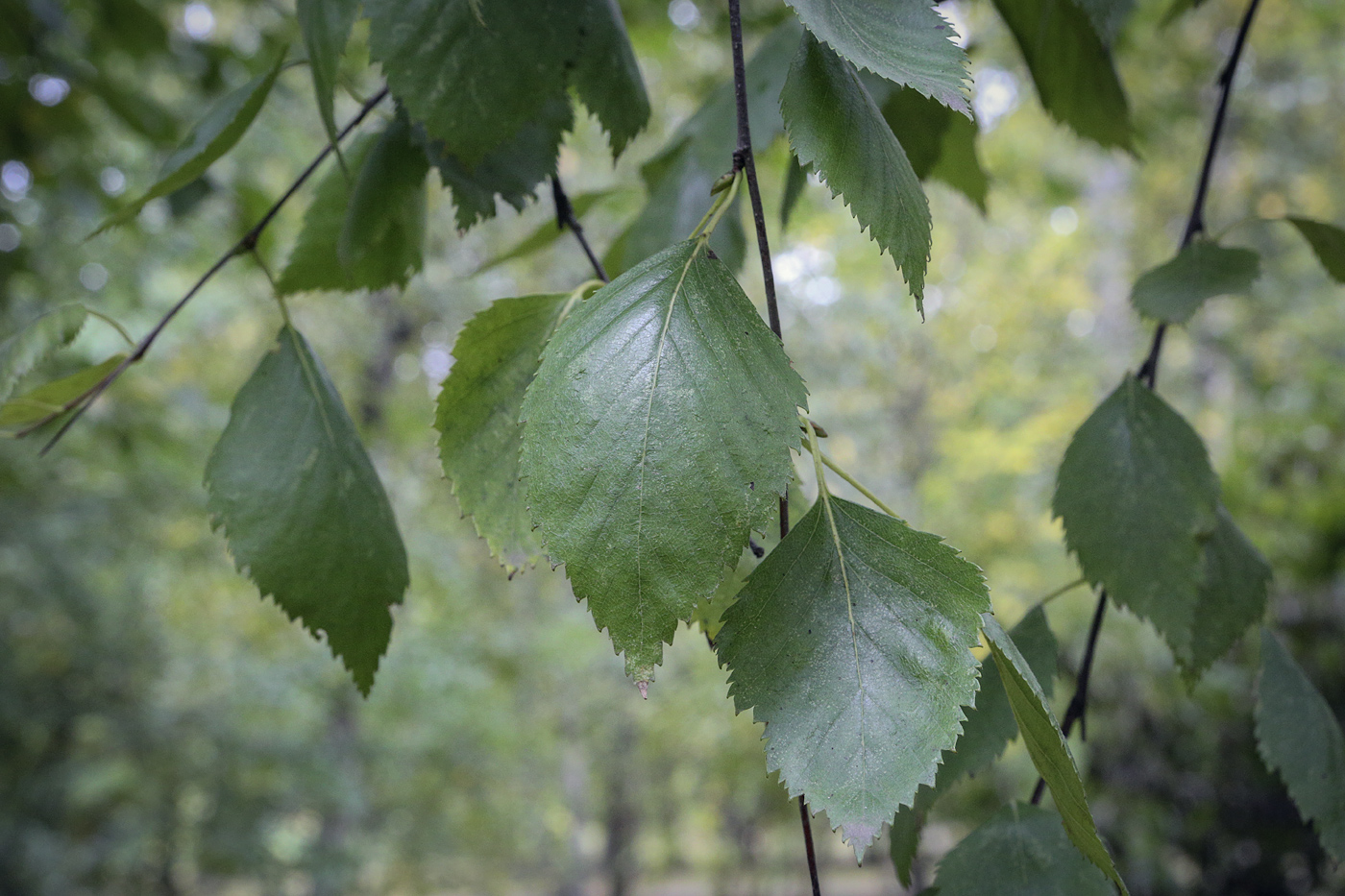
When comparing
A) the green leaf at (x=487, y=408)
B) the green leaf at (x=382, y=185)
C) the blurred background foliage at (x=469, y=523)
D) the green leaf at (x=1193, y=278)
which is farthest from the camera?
the blurred background foliage at (x=469, y=523)

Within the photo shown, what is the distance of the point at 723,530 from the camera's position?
30 cm

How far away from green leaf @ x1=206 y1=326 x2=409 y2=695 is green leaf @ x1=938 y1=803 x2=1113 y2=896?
13.4 inches

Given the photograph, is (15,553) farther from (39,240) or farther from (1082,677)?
(1082,677)

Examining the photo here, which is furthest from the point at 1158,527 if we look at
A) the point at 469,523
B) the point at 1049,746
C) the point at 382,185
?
the point at 469,523

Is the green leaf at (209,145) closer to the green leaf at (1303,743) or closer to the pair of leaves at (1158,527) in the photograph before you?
the pair of leaves at (1158,527)

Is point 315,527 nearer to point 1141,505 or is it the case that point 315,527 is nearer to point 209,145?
point 209,145

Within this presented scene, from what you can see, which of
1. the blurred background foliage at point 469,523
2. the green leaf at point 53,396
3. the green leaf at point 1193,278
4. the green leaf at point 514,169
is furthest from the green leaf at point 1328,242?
the green leaf at point 53,396

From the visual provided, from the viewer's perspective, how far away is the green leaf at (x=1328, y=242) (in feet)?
2.18

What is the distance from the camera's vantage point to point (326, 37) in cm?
46

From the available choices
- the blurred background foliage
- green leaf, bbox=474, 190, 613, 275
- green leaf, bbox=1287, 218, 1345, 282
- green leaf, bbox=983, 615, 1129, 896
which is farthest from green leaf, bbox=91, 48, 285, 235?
green leaf, bbox=1287, 218, 1345, 282

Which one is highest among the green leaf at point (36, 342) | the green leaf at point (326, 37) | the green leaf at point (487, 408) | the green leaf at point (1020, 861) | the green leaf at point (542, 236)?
the green leaf at point (326, 37)

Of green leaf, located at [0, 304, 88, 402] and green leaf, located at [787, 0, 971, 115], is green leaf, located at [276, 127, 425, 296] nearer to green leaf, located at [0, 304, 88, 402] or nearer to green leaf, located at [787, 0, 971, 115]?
green leaf, located at [0, 304, 88, 402]

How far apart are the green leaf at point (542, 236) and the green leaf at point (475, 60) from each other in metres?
0.21

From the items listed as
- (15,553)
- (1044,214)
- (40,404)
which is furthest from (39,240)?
(1044,214)
